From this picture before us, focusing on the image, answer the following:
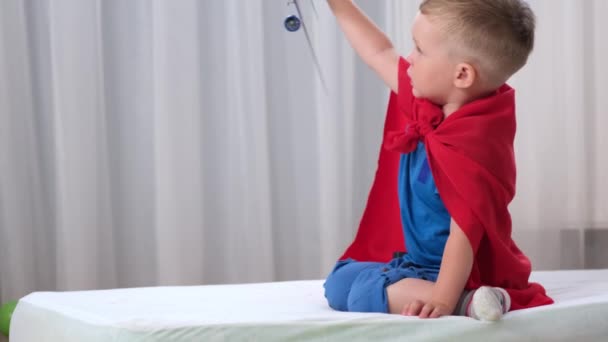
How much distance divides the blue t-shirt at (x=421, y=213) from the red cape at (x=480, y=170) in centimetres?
4

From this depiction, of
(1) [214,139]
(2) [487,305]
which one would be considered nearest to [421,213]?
(2) [487,305]

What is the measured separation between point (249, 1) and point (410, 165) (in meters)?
1.25

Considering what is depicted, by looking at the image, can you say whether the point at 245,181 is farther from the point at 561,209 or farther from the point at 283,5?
the point at 561,209

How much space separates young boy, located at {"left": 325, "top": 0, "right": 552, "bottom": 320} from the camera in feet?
4.13

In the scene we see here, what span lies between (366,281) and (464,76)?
370 millimetres

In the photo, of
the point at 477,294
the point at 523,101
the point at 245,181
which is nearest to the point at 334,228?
the point at 245,181

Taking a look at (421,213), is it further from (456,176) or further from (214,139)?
(214,139)

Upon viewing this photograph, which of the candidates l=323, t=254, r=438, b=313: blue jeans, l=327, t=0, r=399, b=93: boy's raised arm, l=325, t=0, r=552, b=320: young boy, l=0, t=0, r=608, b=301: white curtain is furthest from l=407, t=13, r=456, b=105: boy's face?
l=0, t=0, r=608, b=301: white curtain

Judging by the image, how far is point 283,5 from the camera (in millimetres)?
2559

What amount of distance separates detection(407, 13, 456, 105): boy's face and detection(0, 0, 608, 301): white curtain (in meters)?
1.18

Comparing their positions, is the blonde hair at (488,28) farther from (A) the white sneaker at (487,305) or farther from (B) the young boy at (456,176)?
(A) the white sneaker at (487,305)

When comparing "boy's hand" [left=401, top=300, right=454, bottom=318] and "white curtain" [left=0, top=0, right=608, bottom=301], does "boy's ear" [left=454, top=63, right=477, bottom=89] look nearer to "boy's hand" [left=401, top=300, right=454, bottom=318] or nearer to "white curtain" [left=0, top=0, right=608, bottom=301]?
"boy's hand" [left=401, top=300, right=454, bottom=318]

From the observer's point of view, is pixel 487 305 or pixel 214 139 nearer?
pixel 487 305

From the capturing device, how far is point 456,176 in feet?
4.18
